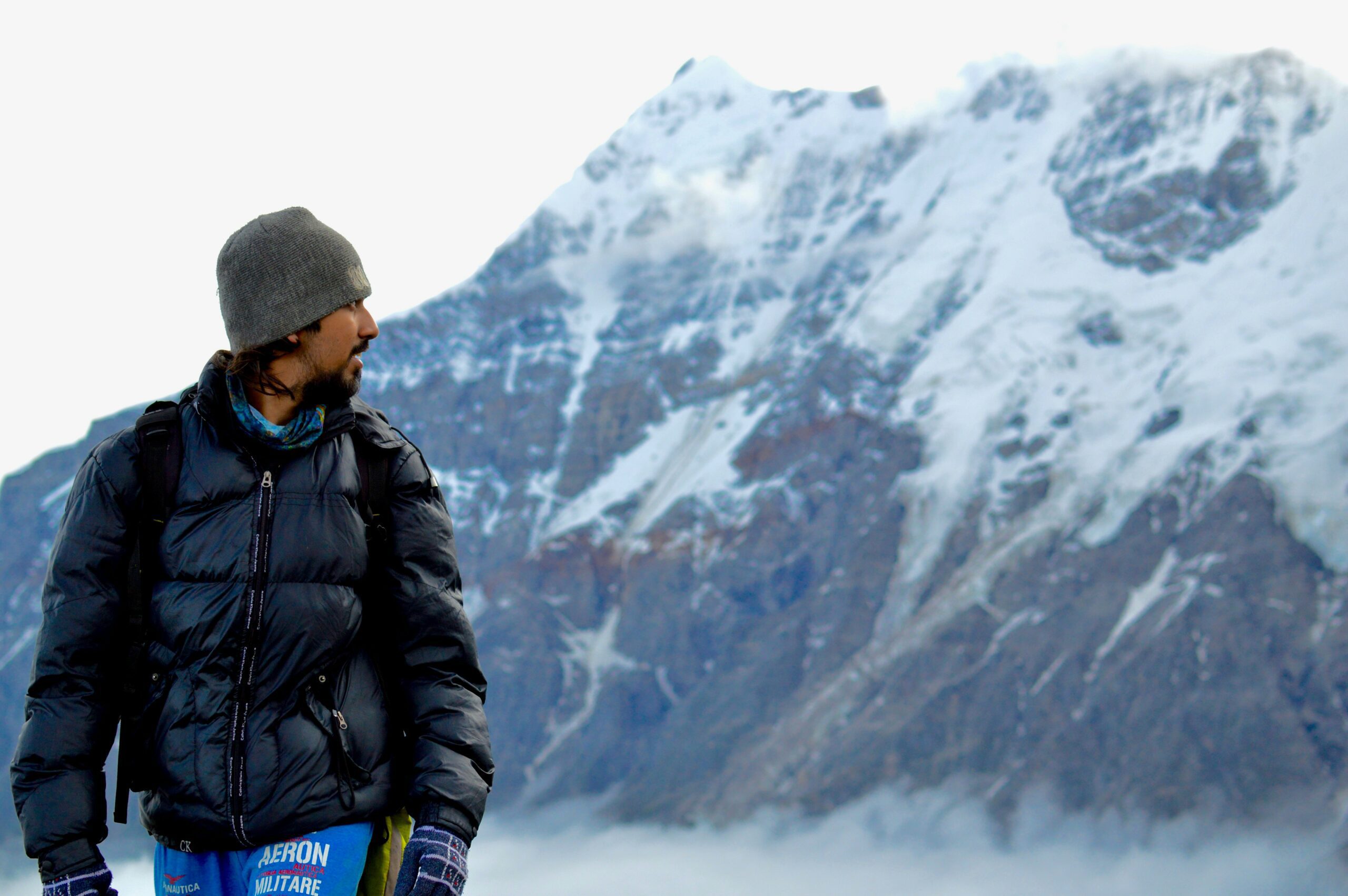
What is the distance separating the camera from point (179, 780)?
5059 millimetres

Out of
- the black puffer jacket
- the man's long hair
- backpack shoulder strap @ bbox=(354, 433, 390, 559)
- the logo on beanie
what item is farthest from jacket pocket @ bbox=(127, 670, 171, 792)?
the logo on beanie

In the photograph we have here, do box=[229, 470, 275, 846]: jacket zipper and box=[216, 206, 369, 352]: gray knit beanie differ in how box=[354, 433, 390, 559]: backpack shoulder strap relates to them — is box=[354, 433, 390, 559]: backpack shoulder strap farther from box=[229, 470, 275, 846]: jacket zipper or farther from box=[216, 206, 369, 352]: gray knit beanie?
box=[216, 206, 369, 352]: gray knit beanie

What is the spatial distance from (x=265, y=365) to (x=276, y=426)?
0.26 meters

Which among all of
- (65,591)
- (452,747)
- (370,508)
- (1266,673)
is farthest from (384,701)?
(1266,673)

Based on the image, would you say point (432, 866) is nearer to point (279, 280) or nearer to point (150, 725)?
point (150, 725)

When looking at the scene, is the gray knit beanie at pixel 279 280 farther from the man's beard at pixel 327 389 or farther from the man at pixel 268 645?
the man's beard at pixel 327 389

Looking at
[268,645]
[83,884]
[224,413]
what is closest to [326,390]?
[224,413]

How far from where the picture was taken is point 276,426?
530cm

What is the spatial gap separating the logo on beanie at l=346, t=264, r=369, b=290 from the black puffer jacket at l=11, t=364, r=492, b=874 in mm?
525

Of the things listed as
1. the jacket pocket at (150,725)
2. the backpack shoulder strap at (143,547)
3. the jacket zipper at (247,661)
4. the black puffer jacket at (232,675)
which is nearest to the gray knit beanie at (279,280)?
the black puffer jacket at (232,675)

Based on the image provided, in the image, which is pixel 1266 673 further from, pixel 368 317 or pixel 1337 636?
pixel 368 317

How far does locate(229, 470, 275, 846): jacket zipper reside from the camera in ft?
16.5

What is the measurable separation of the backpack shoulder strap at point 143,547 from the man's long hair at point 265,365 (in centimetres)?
25

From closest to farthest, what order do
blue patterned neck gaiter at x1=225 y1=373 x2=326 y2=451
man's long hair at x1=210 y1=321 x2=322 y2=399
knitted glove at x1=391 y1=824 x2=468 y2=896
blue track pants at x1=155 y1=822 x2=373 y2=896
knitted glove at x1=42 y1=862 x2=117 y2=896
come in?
knitted glove at x1=42 y1=862 x2=117 y2=896 → knitted glove at x1=391 y1=824 x2=468 y2=896 → blue track pants at x1=155 y1=822 x2=373 y2=896 → blue patterned neck gaiter at x1=225 y1=373 x2=326 y2=451 → man's long hair at x1=210 y1=321 x2=322 y2=399
